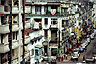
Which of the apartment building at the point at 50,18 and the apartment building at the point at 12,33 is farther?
the apartment building at the point at 50,18

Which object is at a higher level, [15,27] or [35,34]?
[15,27]

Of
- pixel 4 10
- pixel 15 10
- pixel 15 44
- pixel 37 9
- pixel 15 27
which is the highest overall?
pixel 4 10

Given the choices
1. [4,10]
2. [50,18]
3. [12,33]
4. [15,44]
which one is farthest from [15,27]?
[50,18]

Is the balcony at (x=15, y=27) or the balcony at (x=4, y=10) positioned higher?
the balcony at (x=4, y=10)

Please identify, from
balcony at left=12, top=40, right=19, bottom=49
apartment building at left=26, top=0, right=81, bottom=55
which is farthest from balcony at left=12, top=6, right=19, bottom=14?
apartment building at left=26, top=0, right=81, bottom=55

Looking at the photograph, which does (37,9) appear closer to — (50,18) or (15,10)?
(50,18)

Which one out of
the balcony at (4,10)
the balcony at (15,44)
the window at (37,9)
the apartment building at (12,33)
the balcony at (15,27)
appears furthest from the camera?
the window at (37,9)

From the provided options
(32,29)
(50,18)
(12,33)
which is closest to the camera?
(12,33)

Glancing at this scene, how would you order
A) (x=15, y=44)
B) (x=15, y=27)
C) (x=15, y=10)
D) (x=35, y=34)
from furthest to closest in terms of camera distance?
(x=35, y=34) < (x=15, y=10) < (x=15, y=27) < (x=15, y=44)

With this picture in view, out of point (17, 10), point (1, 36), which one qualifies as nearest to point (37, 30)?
point (17, 10)

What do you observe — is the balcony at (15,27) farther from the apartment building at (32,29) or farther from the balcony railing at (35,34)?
the balcony railing at (35,34)

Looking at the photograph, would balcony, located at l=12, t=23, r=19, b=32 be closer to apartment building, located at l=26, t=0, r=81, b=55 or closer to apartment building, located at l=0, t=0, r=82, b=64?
apartment building, located at l=0, t=0, r=82, b=64

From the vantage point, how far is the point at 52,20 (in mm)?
80062

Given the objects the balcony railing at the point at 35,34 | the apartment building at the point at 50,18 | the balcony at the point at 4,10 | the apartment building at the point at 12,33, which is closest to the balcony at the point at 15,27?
the apartment building at the point at 12,33
